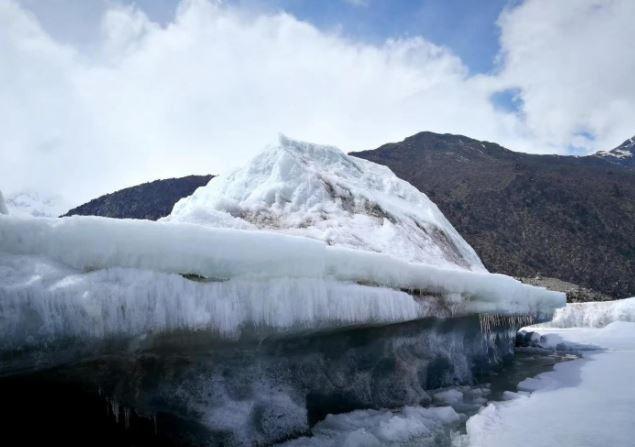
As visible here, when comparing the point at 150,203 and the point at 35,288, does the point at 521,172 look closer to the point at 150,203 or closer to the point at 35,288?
the point at 150,203

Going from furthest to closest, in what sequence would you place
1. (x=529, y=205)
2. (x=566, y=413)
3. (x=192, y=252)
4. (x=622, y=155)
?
(x=622, y=155) → (x=529, y=205) → (x=566, y=413) → (x=192, y=252)

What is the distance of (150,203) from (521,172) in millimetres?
29874

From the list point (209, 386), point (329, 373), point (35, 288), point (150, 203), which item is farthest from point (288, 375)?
point (150, 203)

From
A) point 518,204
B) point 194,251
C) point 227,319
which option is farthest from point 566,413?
point 518,204

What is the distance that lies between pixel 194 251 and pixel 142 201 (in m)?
19.6

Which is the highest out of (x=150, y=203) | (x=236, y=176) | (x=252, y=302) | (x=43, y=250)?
(x=150, y=203)

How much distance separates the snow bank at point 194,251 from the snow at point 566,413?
143 centimetres

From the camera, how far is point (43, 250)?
2209 mm

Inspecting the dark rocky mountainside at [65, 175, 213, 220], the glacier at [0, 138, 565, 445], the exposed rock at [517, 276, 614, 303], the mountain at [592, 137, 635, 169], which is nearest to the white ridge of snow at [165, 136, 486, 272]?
the glacier at [0, 138, 565, 445]

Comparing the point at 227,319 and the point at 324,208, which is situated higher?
the point at 324,208

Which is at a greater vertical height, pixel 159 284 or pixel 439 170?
pixel 439 170

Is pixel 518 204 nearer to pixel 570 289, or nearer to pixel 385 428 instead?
pixel 570 289

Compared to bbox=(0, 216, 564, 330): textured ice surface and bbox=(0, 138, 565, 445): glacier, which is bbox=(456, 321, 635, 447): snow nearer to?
bbox=(0, 138, 565, 445): glacier

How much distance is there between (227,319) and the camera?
277 centimetres
